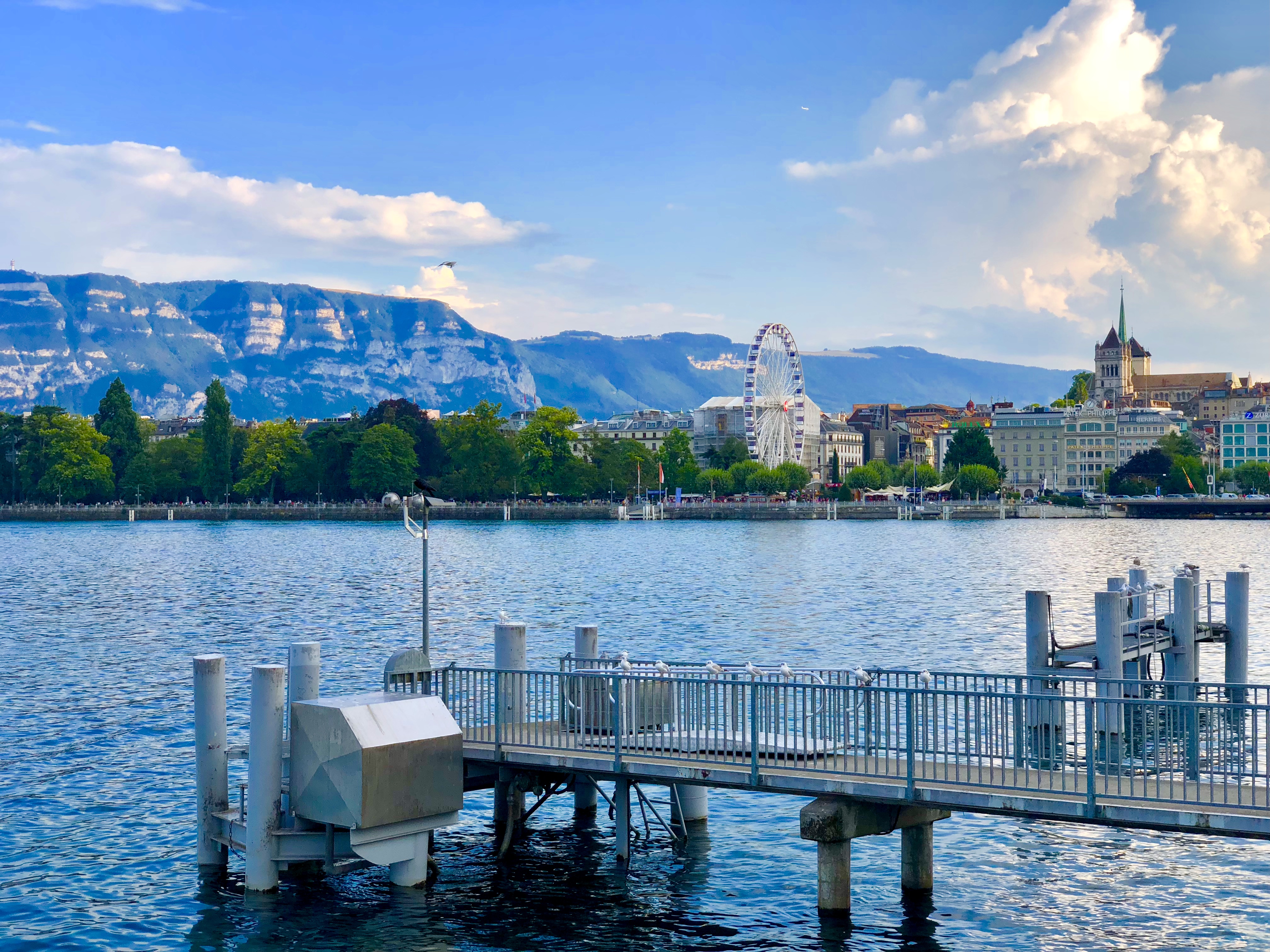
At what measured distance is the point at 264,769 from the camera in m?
18.2

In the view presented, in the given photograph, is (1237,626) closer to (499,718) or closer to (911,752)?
(911,752)

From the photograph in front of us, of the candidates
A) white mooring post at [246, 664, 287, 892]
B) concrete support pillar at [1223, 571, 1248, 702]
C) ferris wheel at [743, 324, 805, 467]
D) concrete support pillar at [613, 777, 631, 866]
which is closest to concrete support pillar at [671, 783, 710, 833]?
concrete support pillar at [613, 777, 631, 866]

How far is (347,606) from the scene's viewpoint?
66.4 metres

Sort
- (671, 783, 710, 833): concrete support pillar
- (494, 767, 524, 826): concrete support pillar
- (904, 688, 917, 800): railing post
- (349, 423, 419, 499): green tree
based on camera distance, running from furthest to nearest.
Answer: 1. (349, 423, 419, 499): green tree
2. (671, 783, 710, 833): concrete support pillar
3. (494, 767, 524, 826): concrete support pillar
4. (904, 688, 917, 800): railing post

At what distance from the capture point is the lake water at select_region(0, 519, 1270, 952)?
59.5 feet

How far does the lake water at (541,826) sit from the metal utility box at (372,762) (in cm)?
161

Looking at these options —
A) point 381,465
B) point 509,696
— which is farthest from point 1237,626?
point 381,465

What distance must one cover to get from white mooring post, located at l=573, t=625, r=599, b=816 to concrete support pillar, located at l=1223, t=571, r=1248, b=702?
15774 millimetres

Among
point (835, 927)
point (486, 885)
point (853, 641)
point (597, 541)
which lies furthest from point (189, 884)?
point (597, 541)

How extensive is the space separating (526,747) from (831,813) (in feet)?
16.3

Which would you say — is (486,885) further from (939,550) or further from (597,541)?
(597,541)

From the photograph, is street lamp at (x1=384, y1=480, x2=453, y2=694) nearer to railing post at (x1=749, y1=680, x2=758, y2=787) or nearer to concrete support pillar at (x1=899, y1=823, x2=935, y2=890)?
railing post at (x1=749, y1=680, x2=758, y2=787)

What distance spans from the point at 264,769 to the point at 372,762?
1.66 metres

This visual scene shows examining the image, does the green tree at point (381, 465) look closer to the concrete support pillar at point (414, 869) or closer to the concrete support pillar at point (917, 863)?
the concrete support pillar at point (414, 869)
